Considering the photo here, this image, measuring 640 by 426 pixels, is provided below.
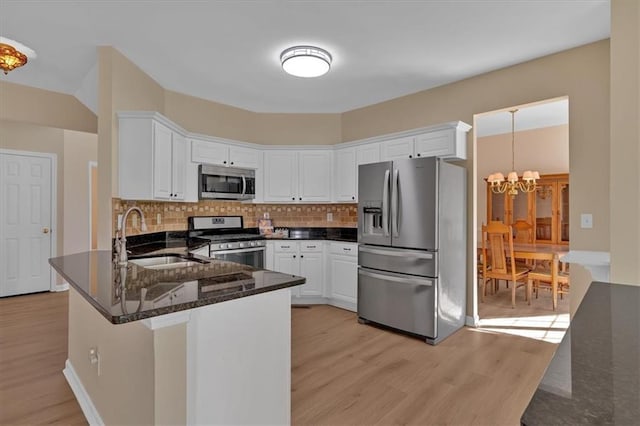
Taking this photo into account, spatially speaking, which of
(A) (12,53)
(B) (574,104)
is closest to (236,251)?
(A) (12,53)

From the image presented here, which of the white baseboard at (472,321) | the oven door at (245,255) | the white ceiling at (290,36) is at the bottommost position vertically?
the white baseboard at (472,321)

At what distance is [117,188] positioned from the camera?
3.11m

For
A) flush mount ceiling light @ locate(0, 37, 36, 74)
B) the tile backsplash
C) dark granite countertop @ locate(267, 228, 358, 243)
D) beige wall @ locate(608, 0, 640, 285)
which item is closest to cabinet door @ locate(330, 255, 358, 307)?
dark granite countertop @ locate(267, 228, 358, 243)

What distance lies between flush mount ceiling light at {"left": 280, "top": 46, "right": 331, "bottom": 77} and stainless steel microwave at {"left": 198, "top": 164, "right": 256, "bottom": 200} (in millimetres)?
1736

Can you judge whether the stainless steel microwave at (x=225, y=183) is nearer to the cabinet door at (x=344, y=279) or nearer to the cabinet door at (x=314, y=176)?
the cabinet door at (x=314, y=176)

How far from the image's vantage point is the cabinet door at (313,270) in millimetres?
4562

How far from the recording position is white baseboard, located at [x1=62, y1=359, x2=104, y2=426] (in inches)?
78.4

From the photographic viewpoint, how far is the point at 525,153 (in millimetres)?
6406

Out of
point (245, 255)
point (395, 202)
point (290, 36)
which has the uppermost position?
point (290, 36)

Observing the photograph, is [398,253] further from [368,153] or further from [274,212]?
[274,212]

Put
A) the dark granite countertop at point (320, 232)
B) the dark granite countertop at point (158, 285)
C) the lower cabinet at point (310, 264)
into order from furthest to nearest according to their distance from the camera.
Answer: the dark granite countertop at point (320, 232) → the lower cabinet at point (310, 264) → the dark granite countertop at point (158, 285)

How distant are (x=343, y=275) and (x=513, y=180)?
10.7 ft

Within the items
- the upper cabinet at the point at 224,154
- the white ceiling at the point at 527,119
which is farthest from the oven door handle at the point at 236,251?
the white ceiling at the point at 527,119

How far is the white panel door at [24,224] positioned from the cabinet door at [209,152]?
2.74 m
